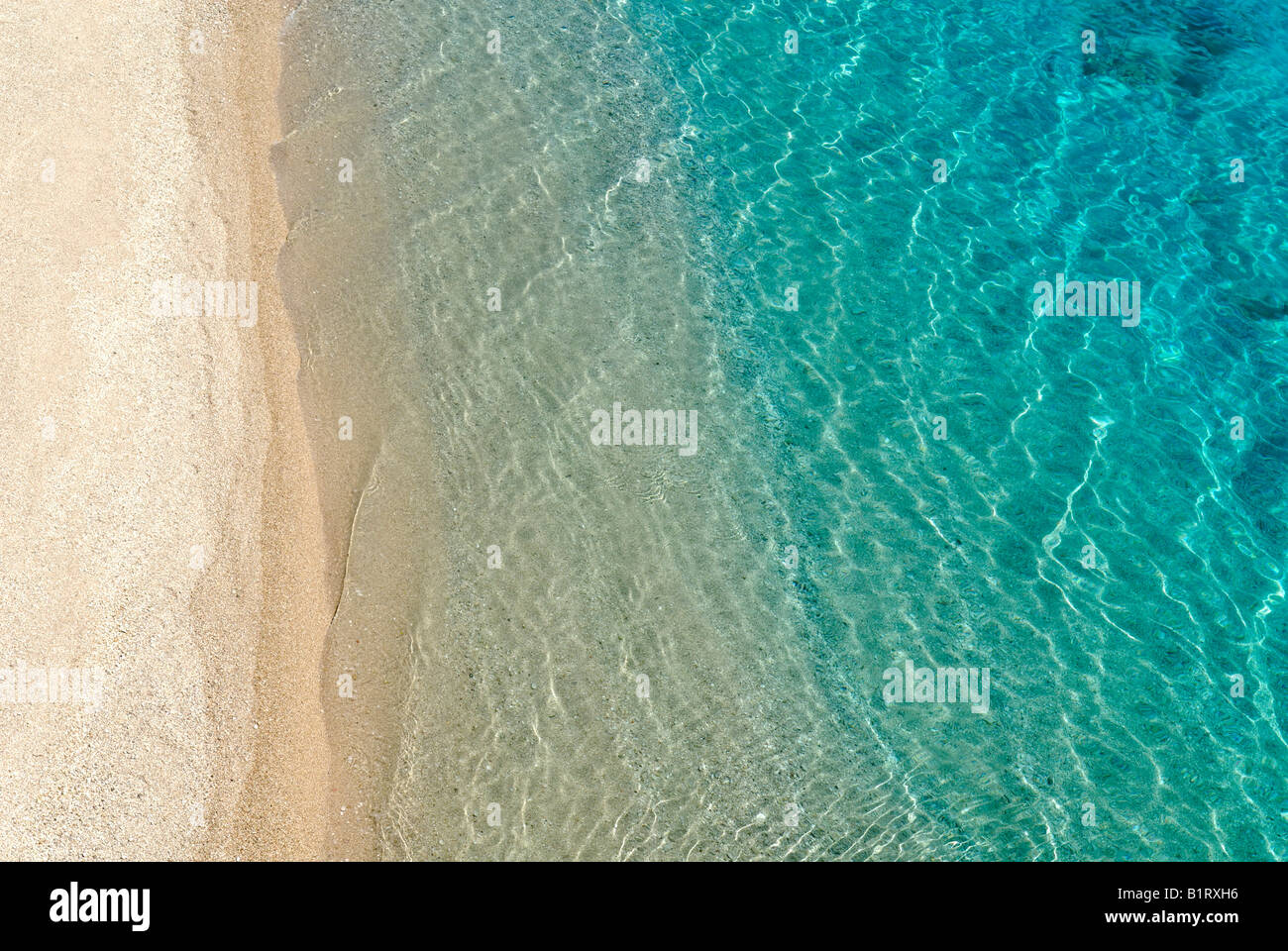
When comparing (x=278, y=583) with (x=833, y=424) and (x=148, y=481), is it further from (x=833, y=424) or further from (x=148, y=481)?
(x=833, y=424)

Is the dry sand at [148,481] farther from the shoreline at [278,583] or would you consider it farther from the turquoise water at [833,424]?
the turquoise water at [833,424]

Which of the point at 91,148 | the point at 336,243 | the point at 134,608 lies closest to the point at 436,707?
the point at 134,608

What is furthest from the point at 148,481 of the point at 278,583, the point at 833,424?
the point at 833,424

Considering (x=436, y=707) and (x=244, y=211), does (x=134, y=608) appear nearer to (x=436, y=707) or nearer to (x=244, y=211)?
(x=436, y=707)

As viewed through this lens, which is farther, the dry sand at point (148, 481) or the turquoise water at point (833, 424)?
the turquoise water at point (833, 424)

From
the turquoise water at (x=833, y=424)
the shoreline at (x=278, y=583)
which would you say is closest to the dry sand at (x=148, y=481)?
the shoreline at (x=278, y=583)

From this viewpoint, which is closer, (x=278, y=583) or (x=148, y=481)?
(x=278, y=583)
